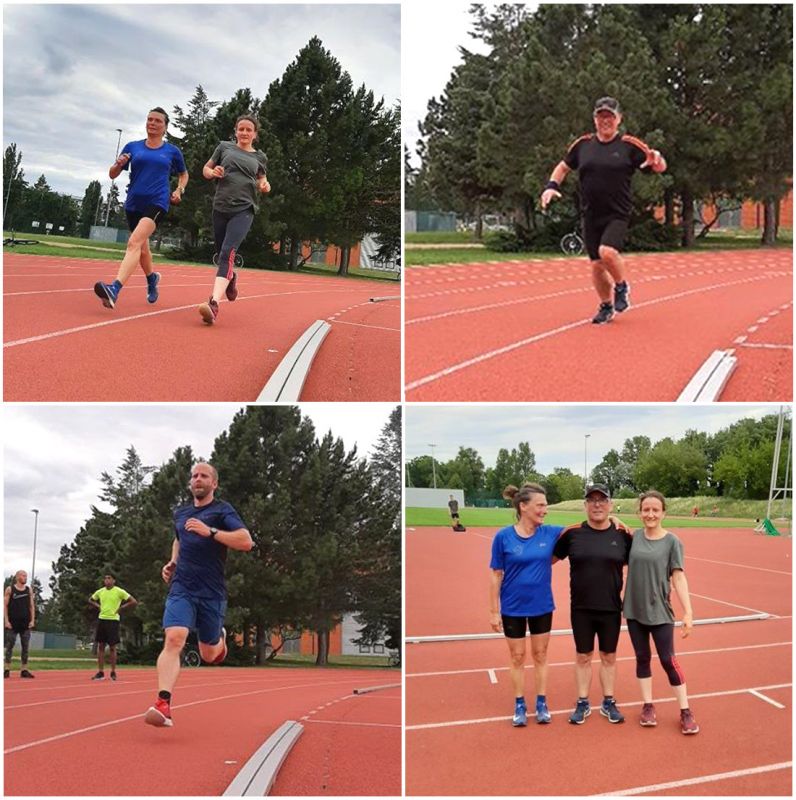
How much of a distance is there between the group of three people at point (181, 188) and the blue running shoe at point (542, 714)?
3557 millimetres

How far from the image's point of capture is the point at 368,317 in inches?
312

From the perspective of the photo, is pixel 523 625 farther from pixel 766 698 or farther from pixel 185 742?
pixel 185 742

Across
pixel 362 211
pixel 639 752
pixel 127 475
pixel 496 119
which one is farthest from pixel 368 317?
pixel 496 119

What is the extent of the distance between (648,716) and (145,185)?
488cm

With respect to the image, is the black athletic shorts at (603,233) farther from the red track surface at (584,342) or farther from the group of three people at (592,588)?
the group of three people at (592,588)

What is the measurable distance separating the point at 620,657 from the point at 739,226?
65.5 feet

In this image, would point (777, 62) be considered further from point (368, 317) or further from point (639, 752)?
point (639, 752)

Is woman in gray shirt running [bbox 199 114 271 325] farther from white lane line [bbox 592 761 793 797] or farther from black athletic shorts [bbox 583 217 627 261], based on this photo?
white lane line [bbox 592 761 793 797]

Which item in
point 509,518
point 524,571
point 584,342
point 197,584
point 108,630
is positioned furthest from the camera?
point 108,630

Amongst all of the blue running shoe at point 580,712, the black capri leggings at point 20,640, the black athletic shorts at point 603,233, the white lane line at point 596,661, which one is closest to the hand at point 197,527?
the white lane line at point 596,661

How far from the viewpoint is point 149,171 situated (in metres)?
6.41

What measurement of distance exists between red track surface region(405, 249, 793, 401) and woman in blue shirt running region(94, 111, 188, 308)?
84.9 inches

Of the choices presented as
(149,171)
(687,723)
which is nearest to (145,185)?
(149,171)

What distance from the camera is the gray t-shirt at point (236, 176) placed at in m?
6.33
